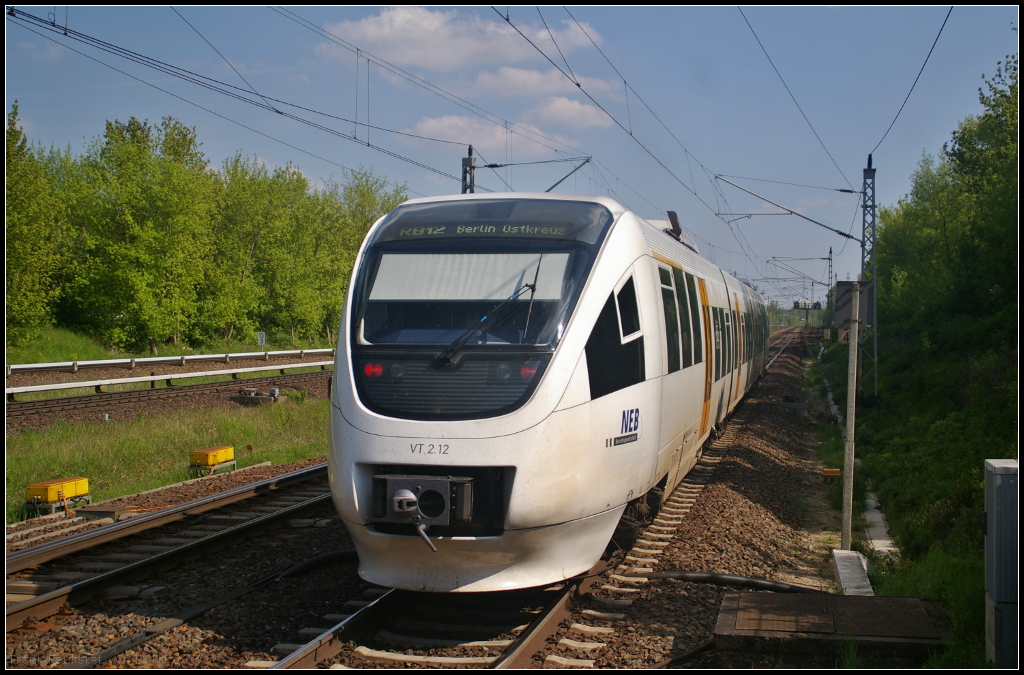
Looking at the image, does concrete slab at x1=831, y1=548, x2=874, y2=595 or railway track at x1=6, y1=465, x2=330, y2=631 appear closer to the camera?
railway track at x1=6, y1=465, x2=330, y2=631

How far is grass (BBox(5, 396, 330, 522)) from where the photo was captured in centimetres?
1287

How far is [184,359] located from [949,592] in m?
28.3

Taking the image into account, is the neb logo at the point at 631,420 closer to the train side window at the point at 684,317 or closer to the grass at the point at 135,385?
the train side window at the point at 684,317

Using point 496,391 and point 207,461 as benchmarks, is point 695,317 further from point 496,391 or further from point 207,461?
point 207,461

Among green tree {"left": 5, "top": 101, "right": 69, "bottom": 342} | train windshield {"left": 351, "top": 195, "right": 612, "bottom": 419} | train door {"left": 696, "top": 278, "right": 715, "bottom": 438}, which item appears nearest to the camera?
train windshield {"left": 351, "top": 195, "right": 612, "bottom": 419}

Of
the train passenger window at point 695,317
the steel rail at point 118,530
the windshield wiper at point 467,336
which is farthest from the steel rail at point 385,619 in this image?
the train passenger window at point 695,317

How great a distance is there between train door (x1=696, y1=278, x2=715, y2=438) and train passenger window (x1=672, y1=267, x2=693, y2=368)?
1.28 metres

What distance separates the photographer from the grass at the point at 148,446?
42.2 feet

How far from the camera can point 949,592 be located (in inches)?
228

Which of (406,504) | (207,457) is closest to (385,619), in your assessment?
(406,504)

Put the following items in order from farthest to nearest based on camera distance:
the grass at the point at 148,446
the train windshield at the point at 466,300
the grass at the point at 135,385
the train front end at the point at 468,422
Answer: the grass at the point at 135,385
the grass at the point at 148,446
the train windshield at the point at 466,300
the train front end at the point at 468,422

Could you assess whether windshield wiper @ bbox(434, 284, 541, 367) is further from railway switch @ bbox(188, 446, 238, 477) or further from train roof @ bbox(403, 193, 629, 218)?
railway switch @ bbox(188, 446, 238, 477)

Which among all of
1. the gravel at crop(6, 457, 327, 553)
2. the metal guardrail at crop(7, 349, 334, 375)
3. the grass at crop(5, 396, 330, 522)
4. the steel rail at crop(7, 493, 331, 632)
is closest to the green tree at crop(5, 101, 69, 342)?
the metal guardrail at crop(7, 349, 334, 375)

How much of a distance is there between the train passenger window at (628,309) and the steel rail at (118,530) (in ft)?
19.1
